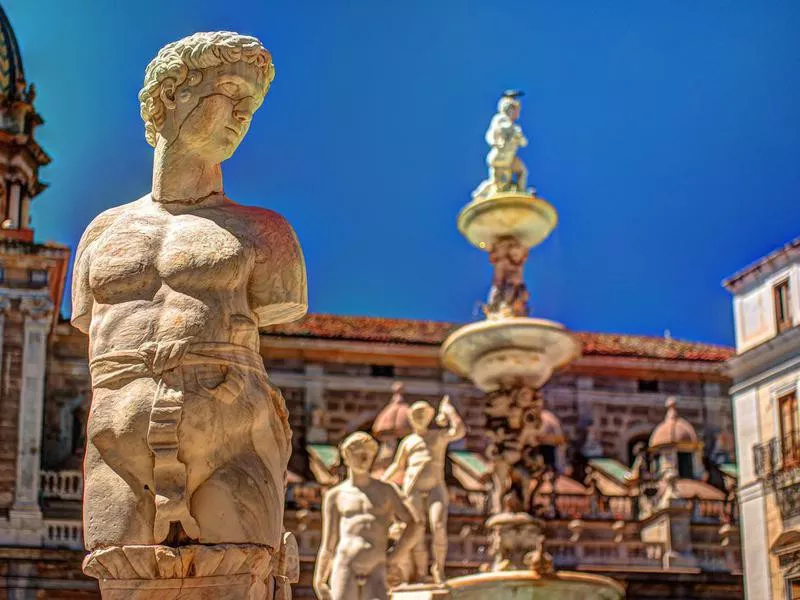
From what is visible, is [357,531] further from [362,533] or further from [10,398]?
[10,398]

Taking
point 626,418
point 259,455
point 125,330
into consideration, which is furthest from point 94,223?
point 626,418

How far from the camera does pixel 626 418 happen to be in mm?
39688

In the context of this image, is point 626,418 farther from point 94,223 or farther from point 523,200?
point 94,223

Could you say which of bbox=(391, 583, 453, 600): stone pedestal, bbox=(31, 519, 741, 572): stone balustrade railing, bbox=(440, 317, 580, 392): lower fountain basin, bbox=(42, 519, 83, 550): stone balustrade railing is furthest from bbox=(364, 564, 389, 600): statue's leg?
bbox=(31, 519, 741, 572): stone balustrade railing

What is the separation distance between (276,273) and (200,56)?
79 cm

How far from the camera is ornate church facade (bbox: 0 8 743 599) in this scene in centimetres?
3030

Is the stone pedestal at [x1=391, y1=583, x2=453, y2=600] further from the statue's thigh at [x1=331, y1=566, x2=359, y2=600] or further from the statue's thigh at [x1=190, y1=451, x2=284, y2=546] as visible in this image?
the statue's thigh at [x1=190, y1=451, x2=284, y2=546]

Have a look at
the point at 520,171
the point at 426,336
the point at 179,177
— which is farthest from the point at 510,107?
the point at 426,336

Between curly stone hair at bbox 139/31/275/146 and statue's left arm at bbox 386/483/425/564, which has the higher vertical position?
curly stone hair at bbox 139/31/275/146

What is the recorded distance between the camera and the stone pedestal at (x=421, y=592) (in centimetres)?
1223

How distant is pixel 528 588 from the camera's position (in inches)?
515

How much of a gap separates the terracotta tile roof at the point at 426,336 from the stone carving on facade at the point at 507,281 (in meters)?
22.7

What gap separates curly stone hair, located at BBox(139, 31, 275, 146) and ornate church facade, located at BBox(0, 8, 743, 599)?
23.2 meters

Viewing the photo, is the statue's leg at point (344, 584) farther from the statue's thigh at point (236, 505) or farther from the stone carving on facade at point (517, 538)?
the statue's thigh at point (236, 505)
